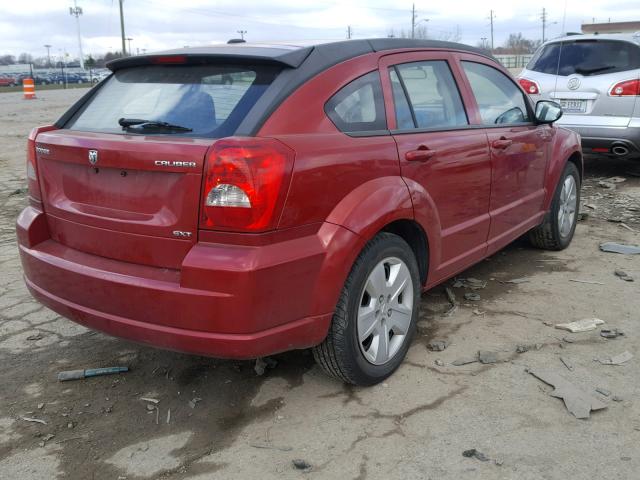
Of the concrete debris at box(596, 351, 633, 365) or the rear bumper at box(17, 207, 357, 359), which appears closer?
the rear bumper at box(17, 207, 357, 359)

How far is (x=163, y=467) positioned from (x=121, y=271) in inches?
33.5

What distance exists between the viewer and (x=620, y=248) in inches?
223

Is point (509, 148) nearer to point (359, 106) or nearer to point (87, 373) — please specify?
point (359, 106)

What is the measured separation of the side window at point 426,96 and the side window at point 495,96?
0.88ft

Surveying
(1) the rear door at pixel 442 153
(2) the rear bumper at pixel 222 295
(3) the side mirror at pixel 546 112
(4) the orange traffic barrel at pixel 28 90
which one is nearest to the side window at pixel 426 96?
(1) the rear door at pixel 442 153

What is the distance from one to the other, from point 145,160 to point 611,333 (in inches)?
112

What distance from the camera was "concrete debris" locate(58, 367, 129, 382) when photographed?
3475mm

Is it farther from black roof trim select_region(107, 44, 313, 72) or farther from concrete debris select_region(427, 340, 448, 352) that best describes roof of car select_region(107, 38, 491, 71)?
concrete debris select_region(427, 340, 448, 352)

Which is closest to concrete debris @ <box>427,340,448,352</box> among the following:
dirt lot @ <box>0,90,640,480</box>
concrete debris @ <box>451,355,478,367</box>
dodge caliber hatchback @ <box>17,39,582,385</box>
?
dirt lot @ <box>0,90,640,480</box>

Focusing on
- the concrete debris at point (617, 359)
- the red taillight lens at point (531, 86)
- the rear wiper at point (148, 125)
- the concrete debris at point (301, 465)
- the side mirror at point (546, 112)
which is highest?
the red taillight lens at point (531, 86)

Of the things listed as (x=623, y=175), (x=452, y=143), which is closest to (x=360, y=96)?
(x=452, y=143)

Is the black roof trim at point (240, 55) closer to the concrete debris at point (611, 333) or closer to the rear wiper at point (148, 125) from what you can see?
the rear wiper at point (148, 125)

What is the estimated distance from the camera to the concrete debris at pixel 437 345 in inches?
146

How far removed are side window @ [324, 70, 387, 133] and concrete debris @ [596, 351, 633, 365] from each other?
5.67 ft
